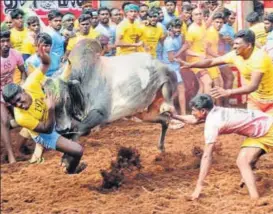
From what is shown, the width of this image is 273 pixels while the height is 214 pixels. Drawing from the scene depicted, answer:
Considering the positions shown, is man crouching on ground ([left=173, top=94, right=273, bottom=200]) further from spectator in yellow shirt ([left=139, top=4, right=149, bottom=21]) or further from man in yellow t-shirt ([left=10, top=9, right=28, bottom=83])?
spectator in yellow shirt ([left=139, top=4, right=149, bottom=21])

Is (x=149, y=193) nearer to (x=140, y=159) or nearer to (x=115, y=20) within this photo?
(x=140, y=159)

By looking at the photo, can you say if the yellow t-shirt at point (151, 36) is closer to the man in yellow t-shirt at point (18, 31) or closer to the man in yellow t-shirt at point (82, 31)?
the man in yellow t-shirt at point (82, 31)

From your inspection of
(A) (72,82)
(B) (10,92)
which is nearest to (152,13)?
(A) (72,82)

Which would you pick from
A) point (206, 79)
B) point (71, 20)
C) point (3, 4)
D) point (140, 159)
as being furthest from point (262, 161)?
point (3, 4)

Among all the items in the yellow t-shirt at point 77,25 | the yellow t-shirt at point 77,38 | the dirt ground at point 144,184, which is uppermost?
the yellow t-shirt at point 77,25

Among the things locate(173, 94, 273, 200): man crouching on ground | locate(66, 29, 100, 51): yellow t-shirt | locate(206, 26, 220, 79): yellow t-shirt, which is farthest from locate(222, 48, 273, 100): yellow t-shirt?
locate(206, 26, 220, 79): yellow t-shirt

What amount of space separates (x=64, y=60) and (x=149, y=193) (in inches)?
131

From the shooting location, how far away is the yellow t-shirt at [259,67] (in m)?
7.73

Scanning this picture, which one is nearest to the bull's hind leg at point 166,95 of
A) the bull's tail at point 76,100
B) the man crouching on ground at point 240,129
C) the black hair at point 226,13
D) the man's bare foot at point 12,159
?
the bull's tail at point 76,100

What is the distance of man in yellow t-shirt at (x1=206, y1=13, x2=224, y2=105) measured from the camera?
497 inches

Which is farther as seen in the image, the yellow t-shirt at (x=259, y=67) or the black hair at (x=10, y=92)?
the black hair at (x=10, y=92)

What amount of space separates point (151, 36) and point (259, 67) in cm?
521

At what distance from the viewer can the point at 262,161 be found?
30.6ft

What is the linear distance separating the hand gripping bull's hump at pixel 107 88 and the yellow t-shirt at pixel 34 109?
0.57 m
